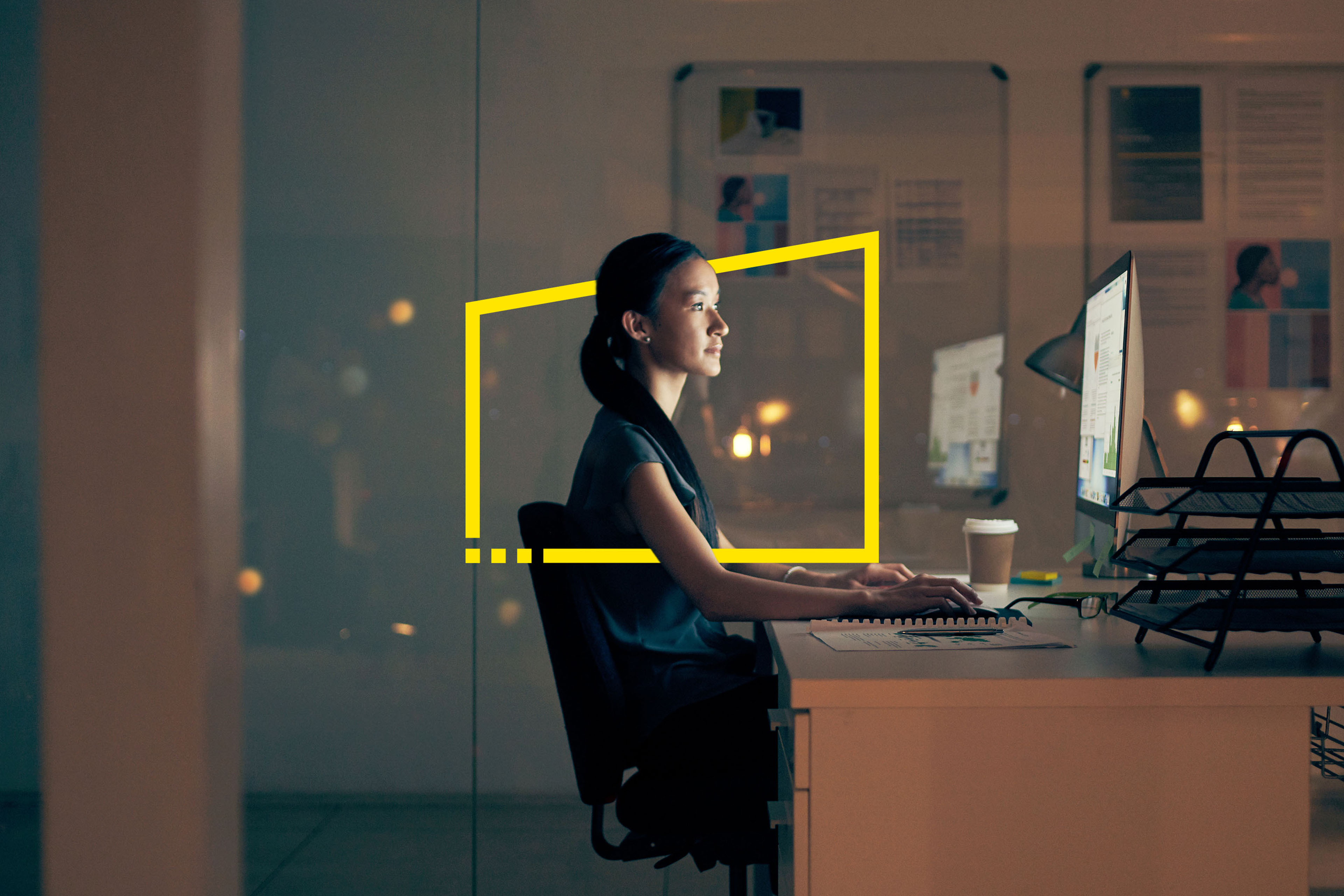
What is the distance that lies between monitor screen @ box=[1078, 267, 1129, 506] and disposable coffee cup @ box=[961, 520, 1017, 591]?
0.16m

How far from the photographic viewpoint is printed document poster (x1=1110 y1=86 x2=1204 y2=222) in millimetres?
2387

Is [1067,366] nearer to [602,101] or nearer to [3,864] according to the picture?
[602,101]

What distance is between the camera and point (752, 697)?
1.18 metres

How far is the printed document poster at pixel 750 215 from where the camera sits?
239 centimetres

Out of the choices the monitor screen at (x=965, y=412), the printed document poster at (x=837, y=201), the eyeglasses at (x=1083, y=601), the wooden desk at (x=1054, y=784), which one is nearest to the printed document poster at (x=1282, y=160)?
the monitor screen at (x=965, y=412)

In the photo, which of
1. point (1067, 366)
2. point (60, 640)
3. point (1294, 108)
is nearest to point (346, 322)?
point (60, 640)

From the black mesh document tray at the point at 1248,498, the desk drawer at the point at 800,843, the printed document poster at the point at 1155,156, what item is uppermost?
the printed document poster at the point at 1155,156

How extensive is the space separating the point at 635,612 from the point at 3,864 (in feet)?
6.58

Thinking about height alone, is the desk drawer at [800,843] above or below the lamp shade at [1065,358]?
below

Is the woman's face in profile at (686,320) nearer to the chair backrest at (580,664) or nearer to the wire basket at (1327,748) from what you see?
the chair backrest at (580,664)

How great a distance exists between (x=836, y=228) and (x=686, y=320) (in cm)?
97

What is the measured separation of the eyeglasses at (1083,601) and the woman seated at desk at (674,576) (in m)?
0.18

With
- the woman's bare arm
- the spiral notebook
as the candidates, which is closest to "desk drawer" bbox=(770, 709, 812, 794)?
the spiral notebook

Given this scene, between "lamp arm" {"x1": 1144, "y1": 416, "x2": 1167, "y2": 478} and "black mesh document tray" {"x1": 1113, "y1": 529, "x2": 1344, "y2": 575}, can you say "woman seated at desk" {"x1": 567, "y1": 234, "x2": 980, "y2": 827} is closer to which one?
"black mesh document tray" {"x1": 1113, "y1": 529, "x2": 1344, "y2": 575}
